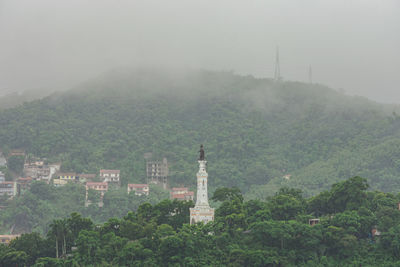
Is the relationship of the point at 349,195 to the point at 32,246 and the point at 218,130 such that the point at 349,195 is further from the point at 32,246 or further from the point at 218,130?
the point at 218,130

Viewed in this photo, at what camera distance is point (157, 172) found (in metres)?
110

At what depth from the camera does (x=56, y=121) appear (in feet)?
398

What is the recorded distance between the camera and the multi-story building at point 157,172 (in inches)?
4315

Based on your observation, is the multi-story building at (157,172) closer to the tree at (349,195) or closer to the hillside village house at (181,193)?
the hillside village house at (181,193)

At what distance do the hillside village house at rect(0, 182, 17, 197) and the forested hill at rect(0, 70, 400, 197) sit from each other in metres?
10.1

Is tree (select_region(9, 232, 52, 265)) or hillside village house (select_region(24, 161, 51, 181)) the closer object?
tree (select_region(9, 232, 52, 265))

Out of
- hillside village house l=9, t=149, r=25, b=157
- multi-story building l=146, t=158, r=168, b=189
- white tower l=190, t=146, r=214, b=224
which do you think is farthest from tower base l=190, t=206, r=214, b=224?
hillside village house l=9, t=149, r=25, b=157

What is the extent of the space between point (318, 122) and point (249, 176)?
1965cm

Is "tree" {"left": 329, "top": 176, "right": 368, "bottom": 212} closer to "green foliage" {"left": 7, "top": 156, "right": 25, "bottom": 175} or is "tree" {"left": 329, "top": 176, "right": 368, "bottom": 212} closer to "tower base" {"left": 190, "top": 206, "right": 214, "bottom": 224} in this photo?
"tower base" {"left": 190, "top": 206, "right": 214, "bottom": 224}

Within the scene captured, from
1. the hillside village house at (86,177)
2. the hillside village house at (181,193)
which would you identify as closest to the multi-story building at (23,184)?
the hillside village house at (86,177)

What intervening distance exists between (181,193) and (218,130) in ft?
79.4

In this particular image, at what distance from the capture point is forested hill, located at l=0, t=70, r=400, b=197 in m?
105

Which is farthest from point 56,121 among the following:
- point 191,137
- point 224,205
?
point 224,205

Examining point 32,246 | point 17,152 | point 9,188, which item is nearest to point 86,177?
point 9,188
